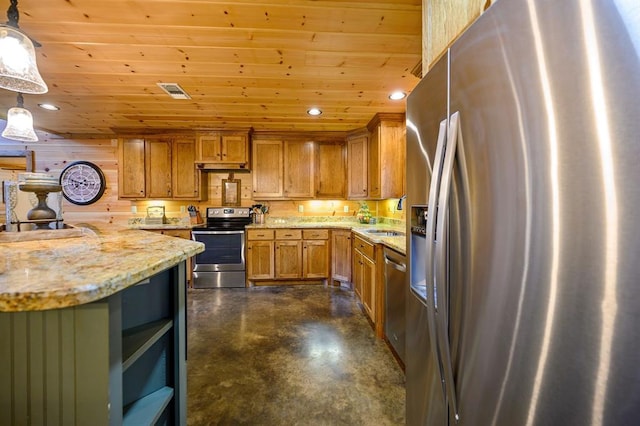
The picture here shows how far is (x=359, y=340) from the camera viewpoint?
2.50m

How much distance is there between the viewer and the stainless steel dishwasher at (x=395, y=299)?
1956mm

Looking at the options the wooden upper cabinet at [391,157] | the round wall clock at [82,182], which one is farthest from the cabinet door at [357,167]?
the round wall clock at [82,182]

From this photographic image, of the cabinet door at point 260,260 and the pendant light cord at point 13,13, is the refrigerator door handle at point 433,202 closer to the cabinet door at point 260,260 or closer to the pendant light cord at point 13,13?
the pendant light cord at point 13,13

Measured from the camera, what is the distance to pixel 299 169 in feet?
14.2

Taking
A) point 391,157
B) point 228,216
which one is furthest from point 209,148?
point 391,157

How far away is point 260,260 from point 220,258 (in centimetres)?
56

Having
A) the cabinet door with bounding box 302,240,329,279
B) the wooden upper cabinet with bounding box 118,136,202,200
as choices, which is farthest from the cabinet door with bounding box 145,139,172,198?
the cabinet door with bounding box 302,240,329,279

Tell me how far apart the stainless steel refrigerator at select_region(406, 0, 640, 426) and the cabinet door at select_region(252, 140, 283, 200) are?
139 inches

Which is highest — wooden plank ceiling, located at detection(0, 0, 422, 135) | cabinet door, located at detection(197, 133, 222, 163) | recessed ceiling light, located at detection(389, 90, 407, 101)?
recessed ceiling light, located at detection(389, 90, 407, 101)

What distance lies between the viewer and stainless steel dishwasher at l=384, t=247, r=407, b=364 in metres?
1.96

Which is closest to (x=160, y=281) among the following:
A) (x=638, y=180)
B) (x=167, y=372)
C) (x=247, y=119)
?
(x=167, y=372)

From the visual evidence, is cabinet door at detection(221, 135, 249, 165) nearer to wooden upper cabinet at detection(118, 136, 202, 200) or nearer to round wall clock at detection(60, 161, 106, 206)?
wooden upper cabinet at detection(118, 136, 202, 200)

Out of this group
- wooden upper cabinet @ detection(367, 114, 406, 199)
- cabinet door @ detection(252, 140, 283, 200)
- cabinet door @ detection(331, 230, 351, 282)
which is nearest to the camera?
wooden upper cabinet @ detection(367, 114, 406, 199)

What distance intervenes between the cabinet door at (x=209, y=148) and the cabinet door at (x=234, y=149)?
2.9 inches
